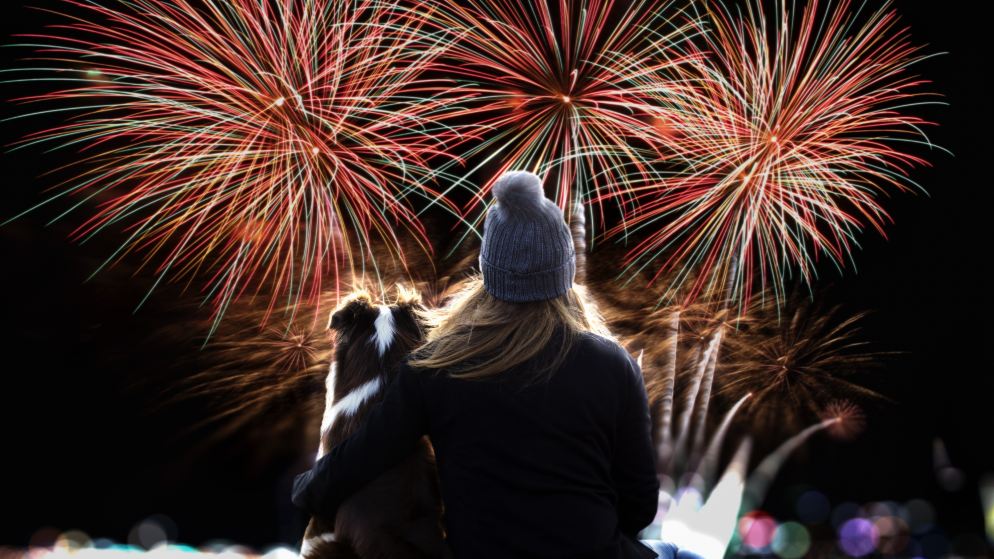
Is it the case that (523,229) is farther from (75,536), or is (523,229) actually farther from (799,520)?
(799,520)

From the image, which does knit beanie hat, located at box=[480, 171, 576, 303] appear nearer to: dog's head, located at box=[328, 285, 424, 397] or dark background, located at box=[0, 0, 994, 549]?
dog's head, located at box=[328, 285, 424, 397]

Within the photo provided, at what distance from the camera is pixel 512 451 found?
1.38 m

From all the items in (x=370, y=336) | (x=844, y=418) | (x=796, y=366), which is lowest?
(x=844, y=418)

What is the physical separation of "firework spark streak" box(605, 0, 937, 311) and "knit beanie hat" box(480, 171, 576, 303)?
74.9 inches

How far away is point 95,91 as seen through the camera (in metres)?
3.04

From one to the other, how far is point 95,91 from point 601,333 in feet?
9.05

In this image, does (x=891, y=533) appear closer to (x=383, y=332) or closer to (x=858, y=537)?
(x=858, y=537)

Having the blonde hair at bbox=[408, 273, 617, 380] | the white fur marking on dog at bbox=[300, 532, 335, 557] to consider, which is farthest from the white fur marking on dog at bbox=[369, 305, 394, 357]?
the white fur marking on dog at bbox=[300, 532, 335, 557]

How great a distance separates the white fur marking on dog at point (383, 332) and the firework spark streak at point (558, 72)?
158cm

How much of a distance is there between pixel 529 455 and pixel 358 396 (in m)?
0.47

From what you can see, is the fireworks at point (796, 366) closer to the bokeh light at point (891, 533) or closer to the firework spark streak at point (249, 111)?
the bokeh light at point (891, 533)

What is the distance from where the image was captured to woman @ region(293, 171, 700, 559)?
1.38m

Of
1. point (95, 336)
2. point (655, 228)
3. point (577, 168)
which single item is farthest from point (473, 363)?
point (95, 336)

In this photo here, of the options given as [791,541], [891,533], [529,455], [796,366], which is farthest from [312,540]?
[891,533]
